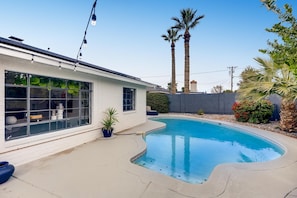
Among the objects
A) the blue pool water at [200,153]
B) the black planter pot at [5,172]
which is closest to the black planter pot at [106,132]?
the blue pool water at [200,153]

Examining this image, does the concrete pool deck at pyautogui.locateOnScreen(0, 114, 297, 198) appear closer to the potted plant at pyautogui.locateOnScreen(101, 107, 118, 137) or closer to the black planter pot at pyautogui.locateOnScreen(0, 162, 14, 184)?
the black planter pot at pyautogui.locateOnScreen(0, 162, 14, 184)

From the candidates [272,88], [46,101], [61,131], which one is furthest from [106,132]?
[272,88]

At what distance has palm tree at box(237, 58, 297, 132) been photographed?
9.50 metres

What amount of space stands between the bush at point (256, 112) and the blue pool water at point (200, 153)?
126 inches

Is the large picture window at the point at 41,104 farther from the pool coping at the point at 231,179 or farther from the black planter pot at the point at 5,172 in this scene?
the pool coping at the point at 231,179

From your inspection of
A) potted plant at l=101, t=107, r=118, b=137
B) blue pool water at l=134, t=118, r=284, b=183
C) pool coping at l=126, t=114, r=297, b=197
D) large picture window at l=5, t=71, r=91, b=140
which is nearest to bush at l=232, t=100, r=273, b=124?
blue pool water at l=134, t=118, r=284, b=183

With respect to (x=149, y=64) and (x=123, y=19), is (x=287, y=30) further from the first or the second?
(x=149, y=64)

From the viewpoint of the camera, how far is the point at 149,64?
1050 inches

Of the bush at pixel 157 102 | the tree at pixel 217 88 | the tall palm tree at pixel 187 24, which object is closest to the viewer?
the bush at pixel 157 102

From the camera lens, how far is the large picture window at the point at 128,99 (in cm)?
1229

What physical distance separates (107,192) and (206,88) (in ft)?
177

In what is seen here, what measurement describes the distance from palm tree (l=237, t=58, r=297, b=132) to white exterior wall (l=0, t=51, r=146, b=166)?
24.2 ft

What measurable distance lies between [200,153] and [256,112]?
28.7 ft

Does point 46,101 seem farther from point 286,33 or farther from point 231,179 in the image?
point 286,33
